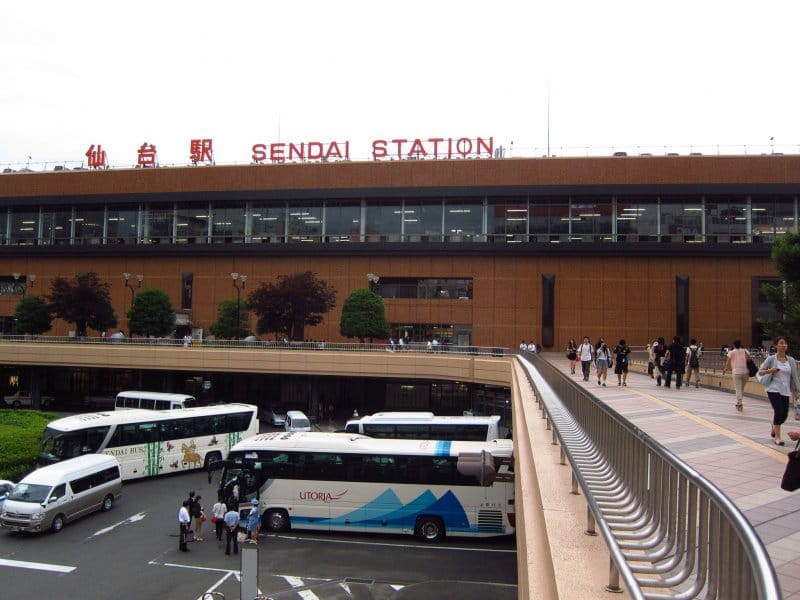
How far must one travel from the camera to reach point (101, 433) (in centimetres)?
2456

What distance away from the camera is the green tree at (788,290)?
27.7 m

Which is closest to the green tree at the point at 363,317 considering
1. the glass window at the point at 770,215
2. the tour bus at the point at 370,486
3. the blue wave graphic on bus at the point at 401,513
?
the tour bus at the point at 370,486

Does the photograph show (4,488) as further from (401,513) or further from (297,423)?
(297,423)

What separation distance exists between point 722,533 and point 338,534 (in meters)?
18.5

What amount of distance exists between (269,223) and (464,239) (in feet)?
51.8

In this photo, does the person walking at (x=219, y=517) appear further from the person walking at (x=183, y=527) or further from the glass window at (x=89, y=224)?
the glass window at (x=89, y=224)

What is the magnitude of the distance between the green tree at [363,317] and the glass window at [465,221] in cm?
857

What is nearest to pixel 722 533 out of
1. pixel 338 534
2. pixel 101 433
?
pixel 338 534

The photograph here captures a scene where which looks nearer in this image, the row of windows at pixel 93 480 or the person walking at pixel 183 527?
the person walking at pixel 183 527

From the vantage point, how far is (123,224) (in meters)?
53.4

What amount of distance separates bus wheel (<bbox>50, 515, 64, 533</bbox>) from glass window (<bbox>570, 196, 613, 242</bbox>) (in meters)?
36.9

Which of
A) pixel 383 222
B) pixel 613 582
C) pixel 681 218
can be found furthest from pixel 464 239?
pixel 613 582

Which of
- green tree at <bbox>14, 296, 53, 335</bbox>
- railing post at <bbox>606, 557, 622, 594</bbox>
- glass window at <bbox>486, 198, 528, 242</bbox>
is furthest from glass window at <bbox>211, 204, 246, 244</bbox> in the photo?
railing post at <bbox>606, 557, 622, 594</bbox>

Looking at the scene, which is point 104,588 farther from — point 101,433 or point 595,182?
point 595,182
